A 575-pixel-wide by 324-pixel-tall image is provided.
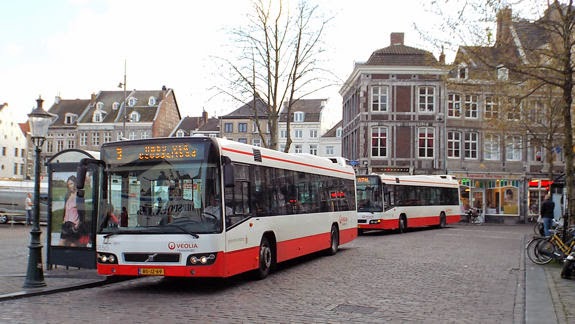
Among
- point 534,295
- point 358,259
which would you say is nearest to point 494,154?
point 358,259

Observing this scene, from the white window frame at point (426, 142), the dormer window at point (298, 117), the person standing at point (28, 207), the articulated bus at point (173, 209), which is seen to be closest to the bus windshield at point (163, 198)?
the articulated bus at point (173, 209)

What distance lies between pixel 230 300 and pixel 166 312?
4.42 ft

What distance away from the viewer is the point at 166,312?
8.59 meters

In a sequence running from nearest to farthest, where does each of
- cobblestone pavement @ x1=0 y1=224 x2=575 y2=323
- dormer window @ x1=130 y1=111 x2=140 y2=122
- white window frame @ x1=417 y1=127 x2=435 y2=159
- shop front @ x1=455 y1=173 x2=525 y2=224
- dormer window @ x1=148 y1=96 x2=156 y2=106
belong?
1. cobblestone pavement @ x1=0 y1=224 x2=575 y2=323
2. white window frame @ x1=417 y1=127 x2=435 y2=159
3. shop front @ x1=455 y1=173 x2=525 y2=224
4. dormer window @ x1=130 y1=111 x2=140 y2=122
5. dormer window @ x1=148 y1=96 x2=156 y2=106

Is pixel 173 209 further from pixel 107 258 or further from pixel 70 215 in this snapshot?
pixel 70 215

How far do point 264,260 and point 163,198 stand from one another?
2.95 metres

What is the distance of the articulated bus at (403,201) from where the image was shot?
2711cm

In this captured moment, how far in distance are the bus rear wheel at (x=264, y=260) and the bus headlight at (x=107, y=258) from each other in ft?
9.44

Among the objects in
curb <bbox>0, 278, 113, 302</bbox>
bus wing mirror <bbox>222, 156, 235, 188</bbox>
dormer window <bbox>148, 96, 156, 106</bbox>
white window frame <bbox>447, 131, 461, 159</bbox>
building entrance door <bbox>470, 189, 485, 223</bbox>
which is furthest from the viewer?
dormer window <bbox>148, 96, 156, 106</bbox>

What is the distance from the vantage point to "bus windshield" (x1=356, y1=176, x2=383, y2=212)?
27.1 meters

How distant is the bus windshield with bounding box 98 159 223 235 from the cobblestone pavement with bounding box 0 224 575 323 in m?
1.17

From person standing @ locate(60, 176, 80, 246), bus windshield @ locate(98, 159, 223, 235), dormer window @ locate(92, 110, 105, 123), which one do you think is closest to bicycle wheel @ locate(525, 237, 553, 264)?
bus windshield @ locate(98, 159, 223, 235)

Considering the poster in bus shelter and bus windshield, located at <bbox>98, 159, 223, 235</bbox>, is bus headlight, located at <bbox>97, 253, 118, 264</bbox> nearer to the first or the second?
bus windshield, located at <bbox>98, 159, 223, 235</bbox>

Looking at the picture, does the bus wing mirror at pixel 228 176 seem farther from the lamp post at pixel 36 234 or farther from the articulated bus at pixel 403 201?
the articulated bus at pixel 403 201
